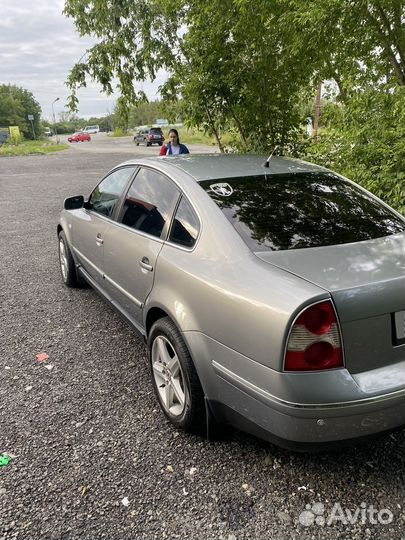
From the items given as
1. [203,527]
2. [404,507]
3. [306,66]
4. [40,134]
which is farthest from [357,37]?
[40,134]

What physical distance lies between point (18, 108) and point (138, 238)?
296 ft

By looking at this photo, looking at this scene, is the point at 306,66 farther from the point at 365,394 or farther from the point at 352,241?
the point at 365,394

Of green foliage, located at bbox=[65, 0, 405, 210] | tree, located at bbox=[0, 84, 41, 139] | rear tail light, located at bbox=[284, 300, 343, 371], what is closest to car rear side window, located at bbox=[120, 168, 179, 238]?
rear tail light, located at bbox=[284, 300, 343, 371]

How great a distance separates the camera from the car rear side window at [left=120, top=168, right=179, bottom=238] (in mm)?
2879

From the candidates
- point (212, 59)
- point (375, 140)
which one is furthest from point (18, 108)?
point (375, 140)

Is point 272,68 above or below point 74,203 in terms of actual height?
above

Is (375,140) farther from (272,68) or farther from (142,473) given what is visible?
(142,473)

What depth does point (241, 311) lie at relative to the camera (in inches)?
79.1

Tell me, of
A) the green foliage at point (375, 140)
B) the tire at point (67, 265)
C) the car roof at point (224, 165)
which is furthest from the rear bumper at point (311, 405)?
the tire at point (67, 265)

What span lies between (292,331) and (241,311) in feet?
0.88

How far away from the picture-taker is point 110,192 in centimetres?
386

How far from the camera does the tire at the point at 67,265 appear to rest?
4.80 metres

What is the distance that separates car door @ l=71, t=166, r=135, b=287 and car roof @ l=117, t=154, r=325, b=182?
375mm

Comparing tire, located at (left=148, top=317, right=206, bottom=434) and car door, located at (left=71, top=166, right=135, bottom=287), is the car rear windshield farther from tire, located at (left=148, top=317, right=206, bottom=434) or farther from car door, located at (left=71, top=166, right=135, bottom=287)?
car door, located at (left=71, top=166, right=135, bottom=287)
